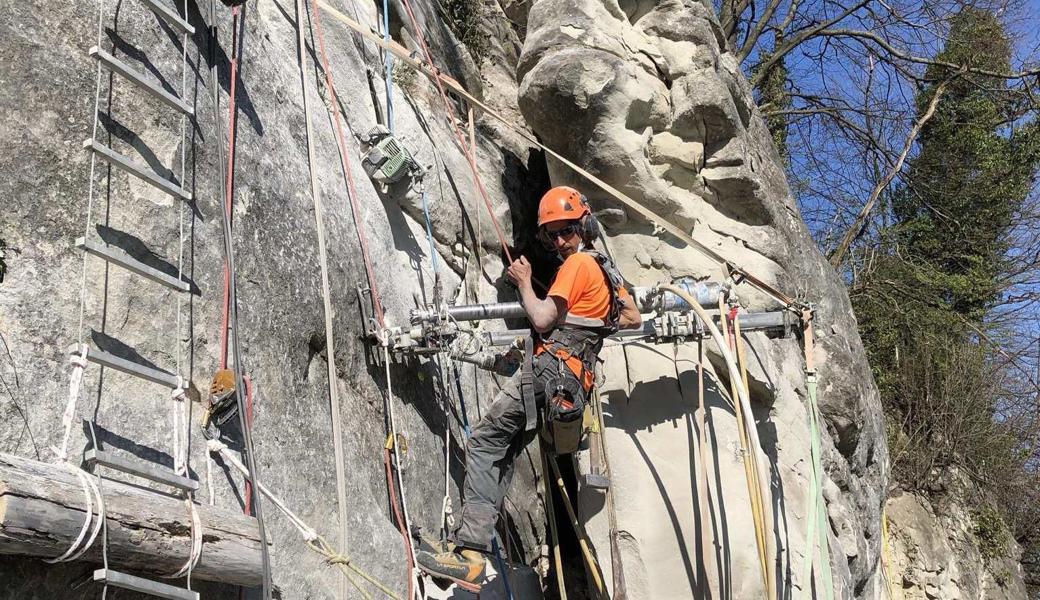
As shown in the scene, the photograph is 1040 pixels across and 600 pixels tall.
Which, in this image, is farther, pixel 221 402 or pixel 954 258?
pixel 954 258

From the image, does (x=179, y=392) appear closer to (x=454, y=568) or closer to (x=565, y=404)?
(x=454, y=568)

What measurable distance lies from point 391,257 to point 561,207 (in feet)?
3.53

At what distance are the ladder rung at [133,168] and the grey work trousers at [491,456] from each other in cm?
176

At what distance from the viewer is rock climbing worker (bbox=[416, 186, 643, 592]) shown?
4.46 m

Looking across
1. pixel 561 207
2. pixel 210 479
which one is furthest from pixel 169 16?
pixel 561 207

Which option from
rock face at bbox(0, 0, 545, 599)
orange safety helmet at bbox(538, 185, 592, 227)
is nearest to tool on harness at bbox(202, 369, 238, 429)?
rock face at bbox(0, 0, 545, 599)

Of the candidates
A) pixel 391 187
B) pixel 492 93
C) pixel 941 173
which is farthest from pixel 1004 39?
pixel 391 187

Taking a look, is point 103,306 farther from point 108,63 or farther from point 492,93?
point 492,93

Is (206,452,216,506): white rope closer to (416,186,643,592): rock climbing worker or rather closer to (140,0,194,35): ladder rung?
(416,186,643,592): rock climbing worker

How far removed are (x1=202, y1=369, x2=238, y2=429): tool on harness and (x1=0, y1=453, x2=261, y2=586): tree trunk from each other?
17.6 inches

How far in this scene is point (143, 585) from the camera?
2.80m

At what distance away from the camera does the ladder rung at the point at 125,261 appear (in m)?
3.21

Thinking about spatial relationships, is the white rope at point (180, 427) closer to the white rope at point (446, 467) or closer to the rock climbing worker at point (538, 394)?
the rock climbing worker at point (538, 394)

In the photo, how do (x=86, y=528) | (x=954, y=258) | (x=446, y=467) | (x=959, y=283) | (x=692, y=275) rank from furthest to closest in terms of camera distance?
(x=954, y=258)
(x=959, y=283)
(x=692, y=275)
(x=446, y=467)
(x=86, y=528)
